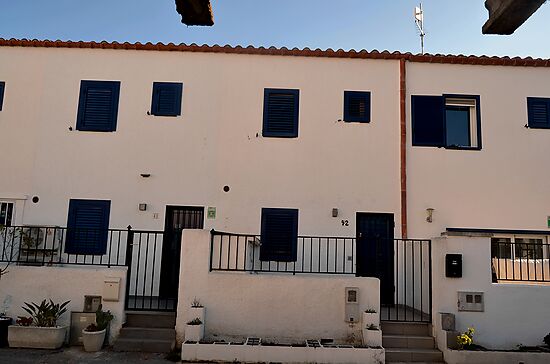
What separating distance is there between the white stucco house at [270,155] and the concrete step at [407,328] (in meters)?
1.67

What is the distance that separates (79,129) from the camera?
427 inches

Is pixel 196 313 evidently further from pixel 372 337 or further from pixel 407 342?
pixel 407 342

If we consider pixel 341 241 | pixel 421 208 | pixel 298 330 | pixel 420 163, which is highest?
pixel 420 163

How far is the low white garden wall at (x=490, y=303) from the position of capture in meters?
7.98

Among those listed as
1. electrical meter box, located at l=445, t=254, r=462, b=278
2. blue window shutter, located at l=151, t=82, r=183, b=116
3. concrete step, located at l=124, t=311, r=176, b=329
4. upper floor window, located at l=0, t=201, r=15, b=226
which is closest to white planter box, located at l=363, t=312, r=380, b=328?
electrical meter box, located at l=445, t=254, r=462, b=278

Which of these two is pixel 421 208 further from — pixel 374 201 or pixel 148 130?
pixel 148 130

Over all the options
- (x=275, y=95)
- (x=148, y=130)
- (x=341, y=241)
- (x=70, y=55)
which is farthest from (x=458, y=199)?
(x=70, y=55)

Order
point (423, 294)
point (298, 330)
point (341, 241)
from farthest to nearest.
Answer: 1. point (341, 241)
2. point (423, 294)
3. point (298, 330)

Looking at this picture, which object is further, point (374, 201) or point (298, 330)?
point (374, 201)

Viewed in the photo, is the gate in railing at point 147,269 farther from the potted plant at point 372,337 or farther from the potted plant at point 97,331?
the potted plant at point 372,337

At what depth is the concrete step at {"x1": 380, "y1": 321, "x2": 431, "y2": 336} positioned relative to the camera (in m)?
8.20

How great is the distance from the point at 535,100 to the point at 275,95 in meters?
6.17

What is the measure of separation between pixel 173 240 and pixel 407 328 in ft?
17.6

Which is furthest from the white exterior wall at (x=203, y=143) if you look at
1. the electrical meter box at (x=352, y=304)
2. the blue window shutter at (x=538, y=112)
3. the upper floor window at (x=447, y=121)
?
the blue window shutter at (x=538, y=112)
